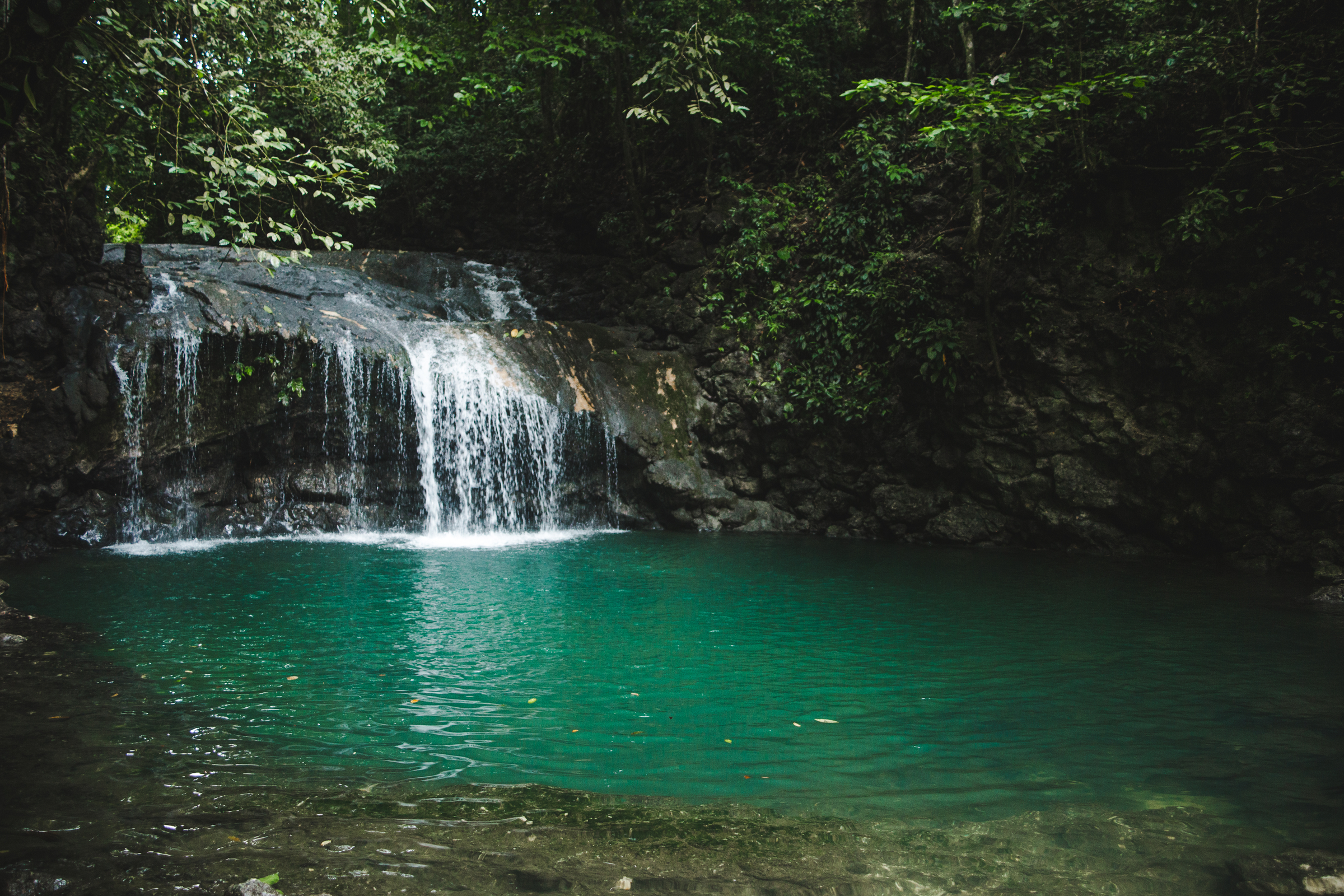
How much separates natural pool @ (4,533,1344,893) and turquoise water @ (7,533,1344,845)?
0.03 m

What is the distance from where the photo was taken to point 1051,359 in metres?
10.0

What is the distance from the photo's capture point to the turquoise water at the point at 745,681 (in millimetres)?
3463

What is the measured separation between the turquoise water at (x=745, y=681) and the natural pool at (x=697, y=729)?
0.08 ft

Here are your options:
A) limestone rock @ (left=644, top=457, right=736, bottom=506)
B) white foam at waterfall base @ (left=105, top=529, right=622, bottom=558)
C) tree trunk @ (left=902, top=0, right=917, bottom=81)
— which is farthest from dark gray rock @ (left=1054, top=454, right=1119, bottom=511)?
tree trunk @ (left=902, top=0, right=917, bottom=81)

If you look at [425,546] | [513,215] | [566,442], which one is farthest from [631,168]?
[425,546]

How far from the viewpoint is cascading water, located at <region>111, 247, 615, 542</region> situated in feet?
33.4

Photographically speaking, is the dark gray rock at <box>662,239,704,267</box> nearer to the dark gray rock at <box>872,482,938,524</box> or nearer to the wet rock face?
the wet rock face

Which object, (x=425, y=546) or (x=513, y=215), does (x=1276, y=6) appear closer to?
(x=425, y=546)

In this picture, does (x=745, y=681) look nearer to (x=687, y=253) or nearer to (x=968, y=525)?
(x=968, y=525)

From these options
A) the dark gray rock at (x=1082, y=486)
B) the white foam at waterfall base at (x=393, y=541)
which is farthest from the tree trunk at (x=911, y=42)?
the white foam at waterfall base at (x=393, y=541)

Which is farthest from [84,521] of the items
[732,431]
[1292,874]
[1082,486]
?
[1082,486]

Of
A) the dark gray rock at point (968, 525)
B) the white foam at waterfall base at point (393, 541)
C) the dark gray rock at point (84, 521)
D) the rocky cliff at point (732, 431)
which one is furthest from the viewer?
the dark gray rock at point (968, 525)

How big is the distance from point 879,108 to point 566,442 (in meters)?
8.14

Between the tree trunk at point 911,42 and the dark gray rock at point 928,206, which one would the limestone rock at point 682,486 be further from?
the tree trunk at point 911,42
